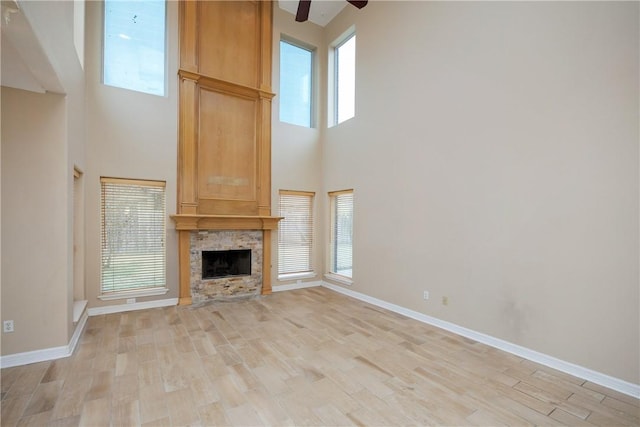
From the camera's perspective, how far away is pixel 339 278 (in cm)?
579

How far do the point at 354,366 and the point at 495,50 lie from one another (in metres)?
3.72

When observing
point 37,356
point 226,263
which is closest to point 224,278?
point 226,263

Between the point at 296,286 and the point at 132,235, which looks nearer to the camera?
the point at 132,235

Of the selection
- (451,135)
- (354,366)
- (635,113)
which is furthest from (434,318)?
(635,113)

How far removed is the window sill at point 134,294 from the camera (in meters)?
4.32

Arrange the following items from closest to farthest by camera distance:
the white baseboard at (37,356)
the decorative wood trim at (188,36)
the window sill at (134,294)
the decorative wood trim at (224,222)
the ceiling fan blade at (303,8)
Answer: the white baseboard at (37,356)
the ceiling fan blade at (303,8)
the window sill at (134,294)
the decorative wood trim at (224,222)
the decorative wood trim at (188,36)

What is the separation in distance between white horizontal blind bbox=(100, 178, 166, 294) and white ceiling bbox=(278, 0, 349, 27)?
4.10 m

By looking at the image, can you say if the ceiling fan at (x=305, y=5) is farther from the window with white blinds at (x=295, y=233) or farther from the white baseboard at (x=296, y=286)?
the white baseboard at (x=296, y=286)

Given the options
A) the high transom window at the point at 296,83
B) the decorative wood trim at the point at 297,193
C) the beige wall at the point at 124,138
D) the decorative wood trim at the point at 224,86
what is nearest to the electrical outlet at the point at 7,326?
the beige wall at the point at 124,138

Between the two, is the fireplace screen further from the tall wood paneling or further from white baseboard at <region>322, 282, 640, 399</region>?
white baseboard at <region>322, 282, 640, 399</region>

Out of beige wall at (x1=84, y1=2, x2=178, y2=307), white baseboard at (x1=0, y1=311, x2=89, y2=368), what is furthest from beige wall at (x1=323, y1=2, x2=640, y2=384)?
white baseboard at (x1=0, y1=311, x2=89, y2=368)

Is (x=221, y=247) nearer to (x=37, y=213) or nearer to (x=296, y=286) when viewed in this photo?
(x=296, y=286)

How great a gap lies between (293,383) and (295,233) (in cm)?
371

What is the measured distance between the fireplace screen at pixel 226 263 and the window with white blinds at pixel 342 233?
176 centimetres
